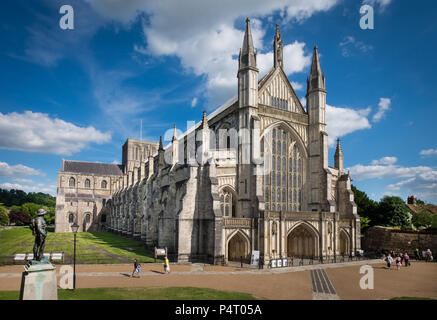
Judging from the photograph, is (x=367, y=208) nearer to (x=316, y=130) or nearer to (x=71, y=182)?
(x=316, y=130)

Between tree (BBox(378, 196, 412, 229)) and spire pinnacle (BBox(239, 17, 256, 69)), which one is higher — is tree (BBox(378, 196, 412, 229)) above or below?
below

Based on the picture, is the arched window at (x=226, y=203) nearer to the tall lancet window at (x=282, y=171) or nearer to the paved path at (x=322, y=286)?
the tall lancet window at (x=282, y=171)

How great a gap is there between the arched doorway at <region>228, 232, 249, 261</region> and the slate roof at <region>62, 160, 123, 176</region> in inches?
2548

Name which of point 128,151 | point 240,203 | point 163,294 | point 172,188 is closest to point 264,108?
point 240,203

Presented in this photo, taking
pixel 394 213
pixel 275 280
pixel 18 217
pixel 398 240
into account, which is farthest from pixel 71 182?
pixel 398 240

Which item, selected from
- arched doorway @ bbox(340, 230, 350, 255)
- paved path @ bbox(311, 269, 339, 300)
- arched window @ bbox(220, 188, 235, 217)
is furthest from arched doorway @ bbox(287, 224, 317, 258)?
paved path @ bbox(311, 269, 339, 300)

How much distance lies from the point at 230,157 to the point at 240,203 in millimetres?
4813

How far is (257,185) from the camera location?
94.9ft

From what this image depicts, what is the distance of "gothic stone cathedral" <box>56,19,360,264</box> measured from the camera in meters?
27.8

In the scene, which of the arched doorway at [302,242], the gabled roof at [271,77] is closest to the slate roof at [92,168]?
the gabled roof at [271,77]

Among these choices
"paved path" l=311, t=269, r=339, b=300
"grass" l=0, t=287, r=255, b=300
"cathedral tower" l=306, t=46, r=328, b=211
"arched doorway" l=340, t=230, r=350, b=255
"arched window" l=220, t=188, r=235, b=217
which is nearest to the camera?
"grass" l=0, t=287, r=255, b=300

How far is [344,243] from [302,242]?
5.78 m

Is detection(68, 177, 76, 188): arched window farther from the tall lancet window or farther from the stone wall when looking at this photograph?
the stone wall

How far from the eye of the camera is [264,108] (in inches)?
1286
